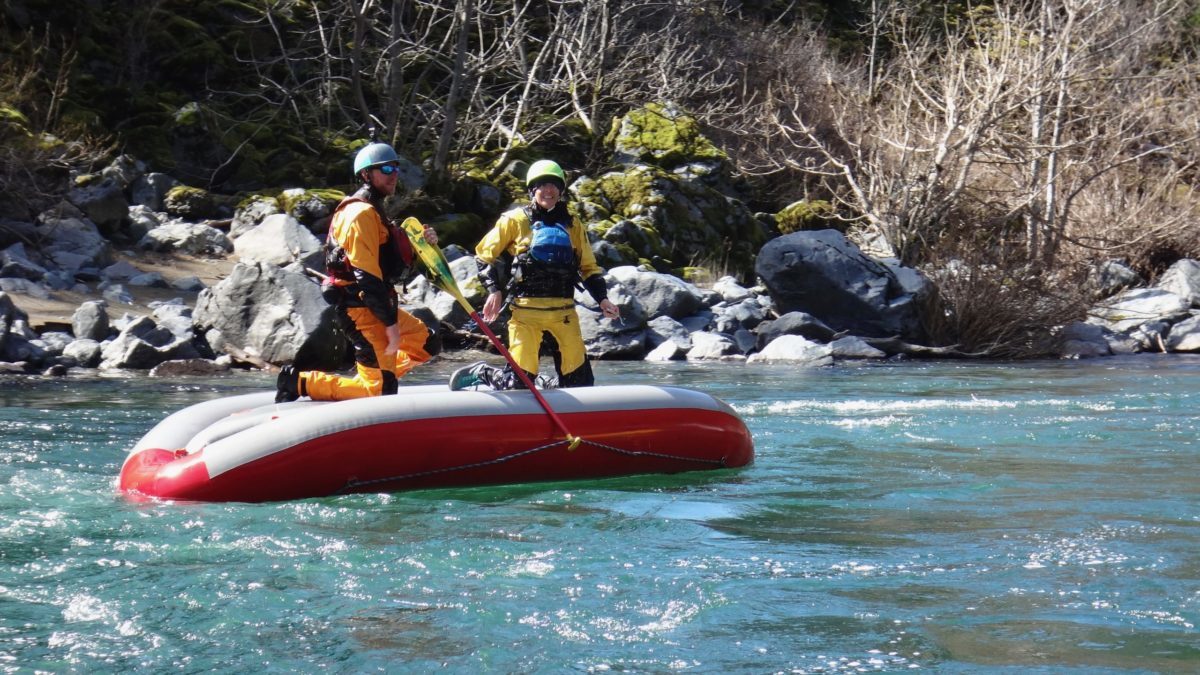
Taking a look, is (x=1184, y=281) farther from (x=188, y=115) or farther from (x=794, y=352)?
(x=188, y=115)

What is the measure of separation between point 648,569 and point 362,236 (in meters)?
2.43

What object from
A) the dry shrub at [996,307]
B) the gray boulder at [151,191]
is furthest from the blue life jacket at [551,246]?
the gray boulder at [151,191]

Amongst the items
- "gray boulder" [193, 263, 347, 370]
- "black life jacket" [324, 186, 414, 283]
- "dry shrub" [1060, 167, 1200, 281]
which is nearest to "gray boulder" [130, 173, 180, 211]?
"gray boulder" [193, 263, 347, 370]

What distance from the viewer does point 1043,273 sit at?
16.8 metres

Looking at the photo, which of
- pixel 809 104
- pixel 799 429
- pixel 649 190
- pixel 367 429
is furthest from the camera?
pixel 809 104

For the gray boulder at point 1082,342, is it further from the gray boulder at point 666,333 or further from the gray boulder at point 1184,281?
the gray boulder at point 666,333

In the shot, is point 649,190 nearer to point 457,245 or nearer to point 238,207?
A: point 457,245

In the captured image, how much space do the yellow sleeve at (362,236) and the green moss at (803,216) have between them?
16346 millimetres

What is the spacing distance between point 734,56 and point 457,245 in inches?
405

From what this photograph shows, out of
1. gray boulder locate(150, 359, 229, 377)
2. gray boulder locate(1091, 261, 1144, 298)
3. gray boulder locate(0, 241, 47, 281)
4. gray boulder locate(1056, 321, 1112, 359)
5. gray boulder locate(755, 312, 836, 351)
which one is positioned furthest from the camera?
gray boulder locate(1091, 261, 1144, 298)

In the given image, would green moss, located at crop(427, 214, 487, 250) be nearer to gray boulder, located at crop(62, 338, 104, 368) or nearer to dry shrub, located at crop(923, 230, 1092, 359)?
gray boulder, located at crop(62, 338, 104, 368)

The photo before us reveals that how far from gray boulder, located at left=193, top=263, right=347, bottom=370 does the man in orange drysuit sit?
648 centimetres

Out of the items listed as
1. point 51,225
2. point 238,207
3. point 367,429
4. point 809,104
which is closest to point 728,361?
point 238,207

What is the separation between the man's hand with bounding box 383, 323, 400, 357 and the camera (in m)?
6.70
